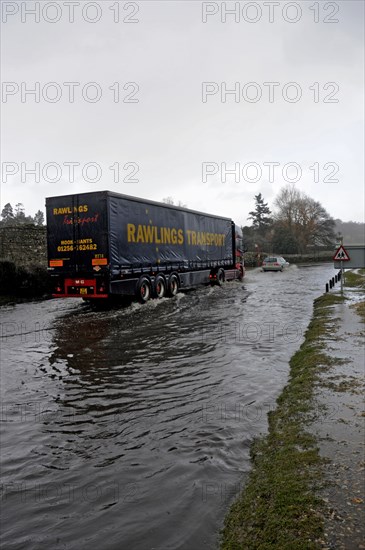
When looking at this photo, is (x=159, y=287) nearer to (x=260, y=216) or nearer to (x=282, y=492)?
(x=282, y=492)

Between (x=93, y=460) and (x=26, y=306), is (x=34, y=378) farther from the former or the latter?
(x=26, y=306)

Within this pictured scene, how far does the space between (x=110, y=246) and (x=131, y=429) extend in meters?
9.68

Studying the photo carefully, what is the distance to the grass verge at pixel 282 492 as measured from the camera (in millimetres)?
2713

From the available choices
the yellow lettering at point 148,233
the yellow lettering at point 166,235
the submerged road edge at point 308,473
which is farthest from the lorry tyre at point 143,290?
the submerged road edge at point 308,473

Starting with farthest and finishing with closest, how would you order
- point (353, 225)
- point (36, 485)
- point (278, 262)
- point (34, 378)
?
1. point (353, 225)
2. point (278, 262)
3. point (34, 378)
4. point (36, 485)

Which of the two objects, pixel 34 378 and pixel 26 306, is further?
pixel 26 306

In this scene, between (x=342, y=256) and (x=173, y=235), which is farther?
(x=173, y=235)

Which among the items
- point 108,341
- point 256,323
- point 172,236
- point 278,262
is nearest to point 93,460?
point 108,341

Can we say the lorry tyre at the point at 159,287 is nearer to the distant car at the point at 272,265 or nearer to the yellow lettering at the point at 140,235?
the yellow lettering at the point at 140,235

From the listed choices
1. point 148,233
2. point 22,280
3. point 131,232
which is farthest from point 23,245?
point 131,232

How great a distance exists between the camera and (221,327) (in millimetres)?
11133

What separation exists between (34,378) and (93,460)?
3114 millimetres

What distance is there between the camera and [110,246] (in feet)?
45.8

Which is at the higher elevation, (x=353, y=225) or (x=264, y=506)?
(x=353, y=225)
